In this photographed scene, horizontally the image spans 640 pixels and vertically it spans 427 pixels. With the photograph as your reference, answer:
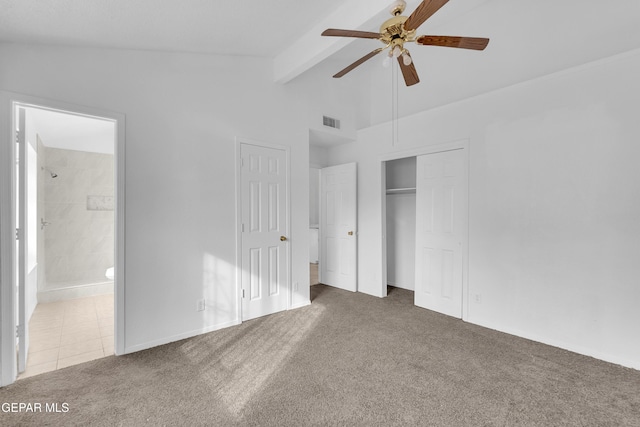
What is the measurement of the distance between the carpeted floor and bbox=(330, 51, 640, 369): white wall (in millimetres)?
330

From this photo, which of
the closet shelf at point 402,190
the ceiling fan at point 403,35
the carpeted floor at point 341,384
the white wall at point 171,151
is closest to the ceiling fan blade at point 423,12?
the ceiling fan at point 403,35

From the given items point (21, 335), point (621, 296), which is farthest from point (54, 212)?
point (621, 296)

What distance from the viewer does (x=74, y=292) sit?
14.9 ft

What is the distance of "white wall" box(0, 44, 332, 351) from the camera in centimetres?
256

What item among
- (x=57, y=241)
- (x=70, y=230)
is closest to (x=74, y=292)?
(x=57, y=241)

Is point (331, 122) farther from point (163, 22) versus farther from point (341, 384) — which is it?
point (341, 384)

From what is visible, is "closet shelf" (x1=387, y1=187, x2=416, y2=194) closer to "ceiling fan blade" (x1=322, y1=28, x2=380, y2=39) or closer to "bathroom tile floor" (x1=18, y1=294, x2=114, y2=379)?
"ceiling fan blade" (x1=322, y1=28, x2=380, y2=39)

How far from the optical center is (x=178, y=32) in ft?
8.73

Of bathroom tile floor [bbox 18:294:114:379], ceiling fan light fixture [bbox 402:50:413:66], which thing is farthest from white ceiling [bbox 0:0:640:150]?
bathroom tile floor [bbox 18:294:114:379]

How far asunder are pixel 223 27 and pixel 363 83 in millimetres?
2760

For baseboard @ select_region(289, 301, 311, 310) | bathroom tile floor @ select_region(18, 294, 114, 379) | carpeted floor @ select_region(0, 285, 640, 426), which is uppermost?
baseboard @ select_region(289, 301, 311, 310)

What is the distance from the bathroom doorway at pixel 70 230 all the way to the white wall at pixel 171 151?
2.72ft

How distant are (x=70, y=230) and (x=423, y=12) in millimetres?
5648

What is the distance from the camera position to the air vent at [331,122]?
4457 mm
